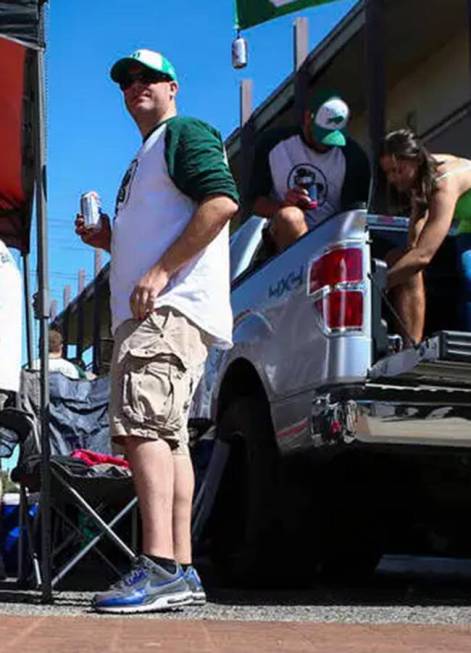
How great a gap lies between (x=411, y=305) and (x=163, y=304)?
113 cm

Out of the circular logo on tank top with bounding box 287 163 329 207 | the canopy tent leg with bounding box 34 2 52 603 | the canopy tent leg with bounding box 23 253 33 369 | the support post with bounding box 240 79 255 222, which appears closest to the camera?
the canopy tent leg with bounding box 34 2 52 603

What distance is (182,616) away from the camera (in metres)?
4.04

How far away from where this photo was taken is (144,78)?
447cm

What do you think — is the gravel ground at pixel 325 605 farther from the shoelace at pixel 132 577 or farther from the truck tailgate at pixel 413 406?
the truck tailgate at pixel 413 406

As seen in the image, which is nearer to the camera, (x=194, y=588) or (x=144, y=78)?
(x=194, y=588)

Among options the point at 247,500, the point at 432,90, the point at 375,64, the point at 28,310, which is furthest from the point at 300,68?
the point at 247,500

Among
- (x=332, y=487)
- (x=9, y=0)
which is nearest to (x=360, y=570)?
(x=332, y=487)

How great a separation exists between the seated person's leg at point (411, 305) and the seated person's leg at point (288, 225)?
0.70 meters

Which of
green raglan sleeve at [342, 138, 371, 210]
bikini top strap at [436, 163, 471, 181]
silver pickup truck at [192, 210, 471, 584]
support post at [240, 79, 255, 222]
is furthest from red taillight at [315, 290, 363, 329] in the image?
support post at [240, 79, 255, 222]

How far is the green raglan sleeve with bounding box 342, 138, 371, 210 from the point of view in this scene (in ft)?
18.9

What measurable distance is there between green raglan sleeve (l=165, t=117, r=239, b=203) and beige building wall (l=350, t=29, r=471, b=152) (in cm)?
1225

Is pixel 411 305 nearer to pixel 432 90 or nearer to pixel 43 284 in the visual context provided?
pixel 43 284

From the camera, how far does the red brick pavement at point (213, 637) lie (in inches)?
125

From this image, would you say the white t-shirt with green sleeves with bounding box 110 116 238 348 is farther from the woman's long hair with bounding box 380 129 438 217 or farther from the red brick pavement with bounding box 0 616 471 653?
the red brick pavement with bounding box 0 616 471 653
